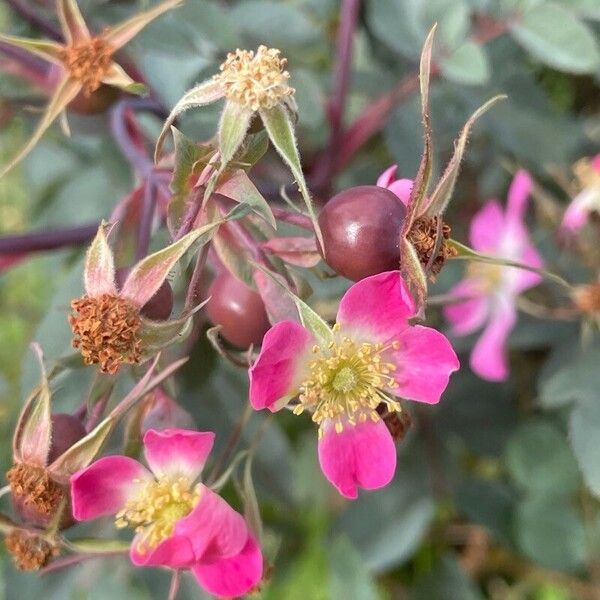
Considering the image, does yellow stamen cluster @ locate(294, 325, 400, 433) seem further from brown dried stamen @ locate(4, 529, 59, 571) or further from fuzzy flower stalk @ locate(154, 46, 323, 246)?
brown dried stamen @ locate(4, 529, 59, 571)

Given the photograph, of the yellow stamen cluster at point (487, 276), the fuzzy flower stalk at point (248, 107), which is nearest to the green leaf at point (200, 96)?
the fuzzy flower stalk at point (248, 107)

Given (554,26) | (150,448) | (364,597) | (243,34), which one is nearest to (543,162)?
(554,26)

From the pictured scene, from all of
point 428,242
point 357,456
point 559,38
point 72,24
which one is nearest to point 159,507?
point 357,456

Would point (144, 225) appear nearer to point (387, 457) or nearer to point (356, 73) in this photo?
point (387, 457)

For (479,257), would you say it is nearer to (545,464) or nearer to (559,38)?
(559,38)

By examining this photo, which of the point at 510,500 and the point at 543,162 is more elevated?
the point at 543,162

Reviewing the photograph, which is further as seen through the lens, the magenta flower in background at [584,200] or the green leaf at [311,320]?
the magenta flower in background at [584,200]

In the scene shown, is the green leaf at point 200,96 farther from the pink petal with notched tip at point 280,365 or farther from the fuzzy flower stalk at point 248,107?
the pink petal with notched tip at point 280,365
